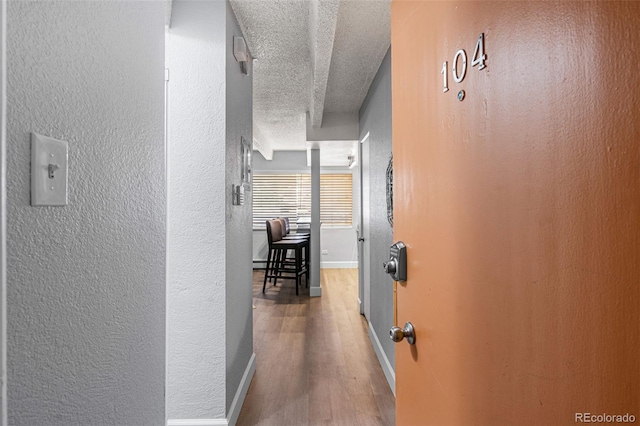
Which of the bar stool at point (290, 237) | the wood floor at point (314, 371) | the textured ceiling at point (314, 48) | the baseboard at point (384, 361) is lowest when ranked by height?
the wood floor at point (314, 371)

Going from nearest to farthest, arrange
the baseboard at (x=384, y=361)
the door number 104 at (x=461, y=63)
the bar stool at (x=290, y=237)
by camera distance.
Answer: the door number 104 at (x=461, y=63) → the baseboard at (x=384, y=361) → the bar stool at (x=290, y=237)

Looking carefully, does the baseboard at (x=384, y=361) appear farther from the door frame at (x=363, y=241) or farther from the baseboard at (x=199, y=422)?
the baseboard at (x=199, y=422)

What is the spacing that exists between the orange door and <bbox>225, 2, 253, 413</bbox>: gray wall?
1256 millimetres

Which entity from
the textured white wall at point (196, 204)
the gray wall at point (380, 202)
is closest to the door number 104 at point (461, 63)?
the textured white wall at point (196, 204)

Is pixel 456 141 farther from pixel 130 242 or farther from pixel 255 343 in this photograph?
pixel 255 343

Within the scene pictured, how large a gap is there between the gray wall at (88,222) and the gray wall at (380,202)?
5.41 ft

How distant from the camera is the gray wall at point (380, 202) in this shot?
2406mm

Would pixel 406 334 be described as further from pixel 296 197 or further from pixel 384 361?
pixel 296 197

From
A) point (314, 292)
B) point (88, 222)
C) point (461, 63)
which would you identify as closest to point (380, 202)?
point (461, 63)

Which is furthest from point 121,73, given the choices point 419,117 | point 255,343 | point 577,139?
point 255,343

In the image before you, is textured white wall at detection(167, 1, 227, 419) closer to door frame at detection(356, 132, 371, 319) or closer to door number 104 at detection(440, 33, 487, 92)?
door number 104 at detection(440, 33, 487, 92)

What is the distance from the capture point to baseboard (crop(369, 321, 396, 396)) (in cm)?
229

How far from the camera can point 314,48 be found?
215 centimetres

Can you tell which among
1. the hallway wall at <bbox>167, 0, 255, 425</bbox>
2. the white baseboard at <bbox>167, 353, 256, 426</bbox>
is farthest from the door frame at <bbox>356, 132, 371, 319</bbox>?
the hallway wall at <bbox>167, 0, 255, 425</bbox>
